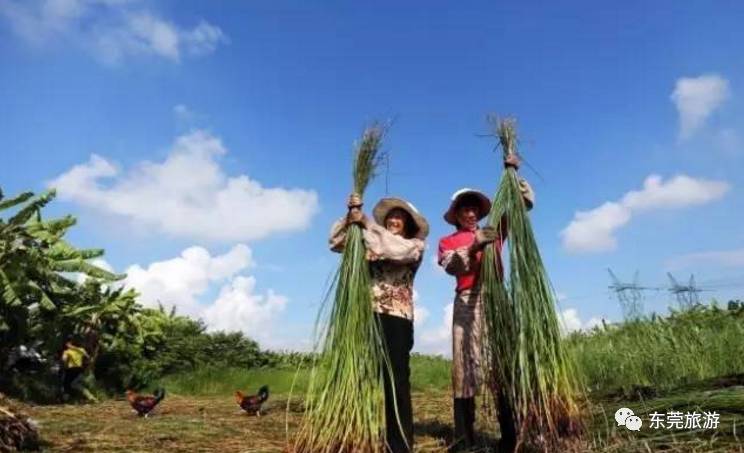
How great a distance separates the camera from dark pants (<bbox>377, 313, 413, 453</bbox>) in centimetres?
415

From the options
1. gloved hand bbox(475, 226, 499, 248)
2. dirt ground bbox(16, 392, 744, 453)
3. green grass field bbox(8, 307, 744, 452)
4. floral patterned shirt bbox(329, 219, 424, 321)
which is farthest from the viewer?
floral patterned shirt bbox(329, 219, 424, 321)

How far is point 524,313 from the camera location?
4039mm

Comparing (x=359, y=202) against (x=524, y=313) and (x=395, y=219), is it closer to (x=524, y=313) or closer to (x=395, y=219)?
(x=395, y=219)

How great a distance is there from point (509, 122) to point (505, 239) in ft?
2.47

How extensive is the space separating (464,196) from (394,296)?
33.6 inches

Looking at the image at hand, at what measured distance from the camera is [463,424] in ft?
14.8

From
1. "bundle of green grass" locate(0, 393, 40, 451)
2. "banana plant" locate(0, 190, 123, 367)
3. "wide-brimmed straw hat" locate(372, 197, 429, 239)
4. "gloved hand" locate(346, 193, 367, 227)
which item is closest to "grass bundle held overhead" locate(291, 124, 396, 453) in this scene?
"gloved hand" locate(346, 193, 367, 227)

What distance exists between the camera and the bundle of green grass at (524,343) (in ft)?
12.9

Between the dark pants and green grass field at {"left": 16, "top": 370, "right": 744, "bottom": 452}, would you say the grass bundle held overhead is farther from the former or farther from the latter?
green grass field at {"left": 16, "top": 370, "right": 744, "bottom": 452}

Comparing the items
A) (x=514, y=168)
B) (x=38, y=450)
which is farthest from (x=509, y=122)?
(x=38, y=450)

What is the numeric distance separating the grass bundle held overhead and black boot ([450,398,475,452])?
2.24ft

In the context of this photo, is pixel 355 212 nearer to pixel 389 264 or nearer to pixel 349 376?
pixel 389 264

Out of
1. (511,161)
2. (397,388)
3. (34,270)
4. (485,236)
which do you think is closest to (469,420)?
(397,388)

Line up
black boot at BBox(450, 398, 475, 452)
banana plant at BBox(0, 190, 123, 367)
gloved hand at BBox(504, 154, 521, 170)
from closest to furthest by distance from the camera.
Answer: gloved hand at BBox(504, 154, 521, 170) < black boot at BBox(450, 398, 475, 452) < banana plant at BBox(0, 190, 123, 367)
